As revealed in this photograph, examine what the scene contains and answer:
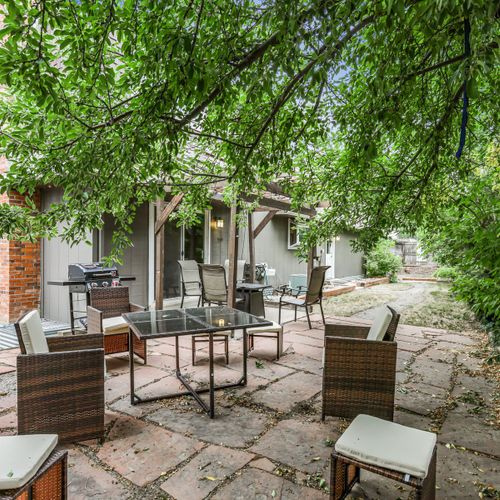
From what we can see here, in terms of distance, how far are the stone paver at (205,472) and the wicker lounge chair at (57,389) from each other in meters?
0.70

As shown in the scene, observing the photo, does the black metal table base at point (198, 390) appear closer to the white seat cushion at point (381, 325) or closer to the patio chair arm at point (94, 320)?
the patio chair arm at point (94, 320)

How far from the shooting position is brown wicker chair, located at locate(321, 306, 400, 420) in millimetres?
2588

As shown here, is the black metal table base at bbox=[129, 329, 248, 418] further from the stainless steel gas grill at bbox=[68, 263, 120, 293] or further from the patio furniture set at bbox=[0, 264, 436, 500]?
the stainless steel gas grill at bbox=[68, 263, 120, 293]

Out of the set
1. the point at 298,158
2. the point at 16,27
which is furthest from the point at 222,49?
the point at 298,158

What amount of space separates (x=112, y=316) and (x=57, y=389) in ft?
6.78

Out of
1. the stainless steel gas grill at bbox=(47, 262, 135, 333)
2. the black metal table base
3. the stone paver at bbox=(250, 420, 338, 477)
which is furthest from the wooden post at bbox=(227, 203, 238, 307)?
the stone paver at bbox=(250, 420, 338, 477)

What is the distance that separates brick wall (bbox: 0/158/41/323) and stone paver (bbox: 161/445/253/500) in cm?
498

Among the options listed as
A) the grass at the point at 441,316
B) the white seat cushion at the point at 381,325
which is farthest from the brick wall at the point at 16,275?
the grass at the point at 441,316

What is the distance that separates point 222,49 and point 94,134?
88cm

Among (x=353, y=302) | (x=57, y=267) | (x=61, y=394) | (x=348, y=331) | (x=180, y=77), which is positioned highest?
(x=180, y=77)

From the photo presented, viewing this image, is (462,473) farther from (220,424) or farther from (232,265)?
(232,265)

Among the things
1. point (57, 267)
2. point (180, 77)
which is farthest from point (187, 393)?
point (57, 267)

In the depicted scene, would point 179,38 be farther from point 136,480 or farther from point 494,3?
point 136,480

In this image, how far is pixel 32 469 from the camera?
1511mm
